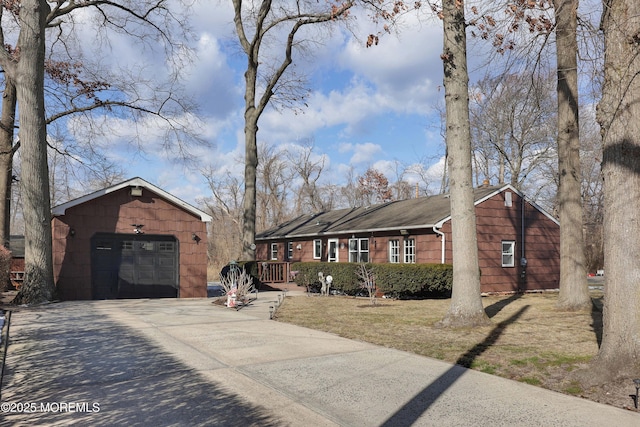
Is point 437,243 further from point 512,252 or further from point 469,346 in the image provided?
point 469,346

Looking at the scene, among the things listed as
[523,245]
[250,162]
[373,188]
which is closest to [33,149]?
[250,162]

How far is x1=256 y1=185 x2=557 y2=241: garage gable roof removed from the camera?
18.9 m

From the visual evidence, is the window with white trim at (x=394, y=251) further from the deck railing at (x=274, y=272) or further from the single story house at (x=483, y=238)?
the deck railing at (x=274, y=272)

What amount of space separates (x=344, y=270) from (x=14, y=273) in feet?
53.7

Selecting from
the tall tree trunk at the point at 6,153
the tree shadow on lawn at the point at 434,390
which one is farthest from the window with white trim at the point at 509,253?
the tall tree trunk at the point at 6,153

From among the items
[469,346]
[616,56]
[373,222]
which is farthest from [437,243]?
[616,56]

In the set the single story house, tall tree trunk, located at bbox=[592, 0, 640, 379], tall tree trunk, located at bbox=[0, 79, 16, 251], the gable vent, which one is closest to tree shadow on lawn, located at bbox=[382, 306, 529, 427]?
tall tree trunk, located at bbox=[592, 0, 640, 379]

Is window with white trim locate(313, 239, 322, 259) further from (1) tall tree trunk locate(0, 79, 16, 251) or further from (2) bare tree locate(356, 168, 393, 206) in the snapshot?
(2) bare tree locate(356, 168, 393, 206)

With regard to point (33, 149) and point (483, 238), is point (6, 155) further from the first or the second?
point (483, 238)

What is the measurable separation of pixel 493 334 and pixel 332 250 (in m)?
15.4

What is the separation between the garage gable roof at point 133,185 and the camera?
15.9 m

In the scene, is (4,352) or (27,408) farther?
(4,352)

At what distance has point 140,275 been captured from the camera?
17.6 meters

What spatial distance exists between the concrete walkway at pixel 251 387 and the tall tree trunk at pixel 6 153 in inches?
483
